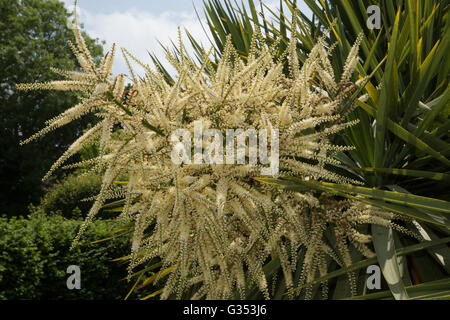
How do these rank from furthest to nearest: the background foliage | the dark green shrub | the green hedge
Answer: the background foliage, the dark green shrub, the green hedge

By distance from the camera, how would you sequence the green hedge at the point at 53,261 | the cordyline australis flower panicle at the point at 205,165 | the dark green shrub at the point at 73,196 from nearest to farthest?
the cordyline australis flower panicle at the point at 205,165 → the green hedge at the point at 53,261 → the dark green shrub at the point at 73,196

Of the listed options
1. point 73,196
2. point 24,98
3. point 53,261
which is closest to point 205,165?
point 53,261

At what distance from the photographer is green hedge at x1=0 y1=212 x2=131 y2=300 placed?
4.83m

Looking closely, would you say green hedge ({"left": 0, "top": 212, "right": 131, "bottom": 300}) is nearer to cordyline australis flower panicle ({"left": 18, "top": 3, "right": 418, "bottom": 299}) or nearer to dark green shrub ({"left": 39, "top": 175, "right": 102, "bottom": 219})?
cordyline australis flower panicle ({"left": 18, "top": 3, "right": 418, "bottom": 299})

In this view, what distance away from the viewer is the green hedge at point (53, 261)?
483cm

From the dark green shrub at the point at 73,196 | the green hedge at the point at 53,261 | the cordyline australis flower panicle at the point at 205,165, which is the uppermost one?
the dark green shrub at the point at 73,196

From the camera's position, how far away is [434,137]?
183 cm

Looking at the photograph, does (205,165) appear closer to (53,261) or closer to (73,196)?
(53,261)

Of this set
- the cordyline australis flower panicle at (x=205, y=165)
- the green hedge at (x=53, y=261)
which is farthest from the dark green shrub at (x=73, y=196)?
the cordyline australis flower panicle at (x=205, y=165)

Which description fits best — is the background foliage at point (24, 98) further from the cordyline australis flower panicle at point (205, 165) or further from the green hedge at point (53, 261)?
the cordyline australis flower panicle at point (205, 165)

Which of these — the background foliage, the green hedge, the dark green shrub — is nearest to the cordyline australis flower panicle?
the green hedge

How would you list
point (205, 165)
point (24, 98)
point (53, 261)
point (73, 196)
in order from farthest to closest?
point (24, 98), point (73, 196), point (53, 261), point (205, 165)

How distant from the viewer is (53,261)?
17.0 ft

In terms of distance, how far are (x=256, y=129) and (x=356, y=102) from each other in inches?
20.3
